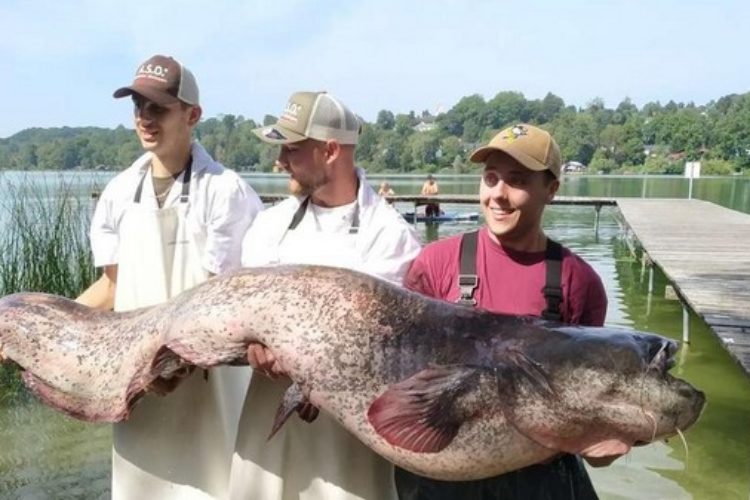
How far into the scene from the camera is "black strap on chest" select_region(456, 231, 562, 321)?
10.1 feet

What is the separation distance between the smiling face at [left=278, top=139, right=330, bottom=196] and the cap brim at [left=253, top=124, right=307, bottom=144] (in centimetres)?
3

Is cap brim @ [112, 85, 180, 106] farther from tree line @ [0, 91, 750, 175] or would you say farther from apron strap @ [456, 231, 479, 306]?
tree line @ [0, 91, 750, 175]

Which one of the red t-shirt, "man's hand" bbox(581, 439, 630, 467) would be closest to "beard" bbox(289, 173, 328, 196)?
the red t-shirt

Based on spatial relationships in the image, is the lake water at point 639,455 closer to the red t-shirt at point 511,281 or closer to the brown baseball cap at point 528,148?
the red t-shirt at point 511,281

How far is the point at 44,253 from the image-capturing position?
9.28 meters

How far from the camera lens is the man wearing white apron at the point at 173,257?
3.66 meters

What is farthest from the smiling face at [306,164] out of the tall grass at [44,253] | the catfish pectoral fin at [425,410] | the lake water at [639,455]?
the tall grass at [44,253]

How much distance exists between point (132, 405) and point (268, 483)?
67 centimetres

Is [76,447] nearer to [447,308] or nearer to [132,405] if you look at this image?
[132,405]

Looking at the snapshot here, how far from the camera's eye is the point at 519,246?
10.4 feet

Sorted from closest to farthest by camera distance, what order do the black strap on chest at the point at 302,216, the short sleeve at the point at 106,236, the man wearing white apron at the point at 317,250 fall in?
the man wearing white apron at the point at 317,250, the black strap on chest at the point at 302,216, the short sleeve at the point at 106,236

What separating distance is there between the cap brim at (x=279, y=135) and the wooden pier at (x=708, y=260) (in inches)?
128

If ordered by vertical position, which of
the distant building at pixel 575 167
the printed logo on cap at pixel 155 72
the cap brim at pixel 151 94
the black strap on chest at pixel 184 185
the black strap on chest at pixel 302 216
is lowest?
the distant building at pixel 575 167

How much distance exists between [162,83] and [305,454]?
1760 millimetres
